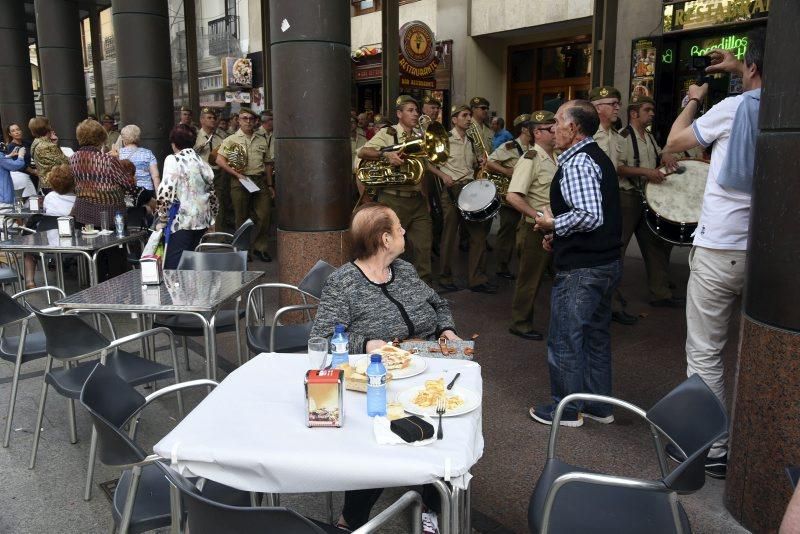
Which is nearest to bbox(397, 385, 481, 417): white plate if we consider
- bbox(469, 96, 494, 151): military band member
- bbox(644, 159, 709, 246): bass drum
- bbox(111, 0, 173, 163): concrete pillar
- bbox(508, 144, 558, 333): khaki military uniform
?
bbox(508, 144, 558, 333): khaki military uniform

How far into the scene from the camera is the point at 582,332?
414cm

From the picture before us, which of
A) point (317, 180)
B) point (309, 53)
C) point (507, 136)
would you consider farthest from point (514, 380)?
point (507, 136)

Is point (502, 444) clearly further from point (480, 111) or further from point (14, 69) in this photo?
point (14, 69)

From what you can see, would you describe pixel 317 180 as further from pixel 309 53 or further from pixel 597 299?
pixel 597 299

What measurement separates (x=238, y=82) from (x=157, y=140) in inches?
440

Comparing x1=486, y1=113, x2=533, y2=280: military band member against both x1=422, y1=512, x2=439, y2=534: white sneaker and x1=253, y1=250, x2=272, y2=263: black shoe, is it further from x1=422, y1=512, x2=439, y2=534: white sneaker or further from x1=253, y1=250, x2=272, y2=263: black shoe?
x1=422, y1=512, x2=439, y2=534: white sneaker

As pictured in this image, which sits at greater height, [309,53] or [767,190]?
[309,53]

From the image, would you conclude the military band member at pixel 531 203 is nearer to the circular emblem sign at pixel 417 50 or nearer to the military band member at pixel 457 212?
the military band member at pixel 457 212

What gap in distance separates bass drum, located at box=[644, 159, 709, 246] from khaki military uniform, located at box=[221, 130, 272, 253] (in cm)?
574

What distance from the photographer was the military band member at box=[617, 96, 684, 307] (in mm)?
6805

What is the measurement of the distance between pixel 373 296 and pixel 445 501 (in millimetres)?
1486

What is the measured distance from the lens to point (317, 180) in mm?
6277

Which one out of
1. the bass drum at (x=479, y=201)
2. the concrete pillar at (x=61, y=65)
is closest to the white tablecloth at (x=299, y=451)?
the bass drum at (x=479, y=201)

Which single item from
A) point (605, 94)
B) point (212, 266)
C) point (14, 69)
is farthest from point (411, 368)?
point (14, 69)
